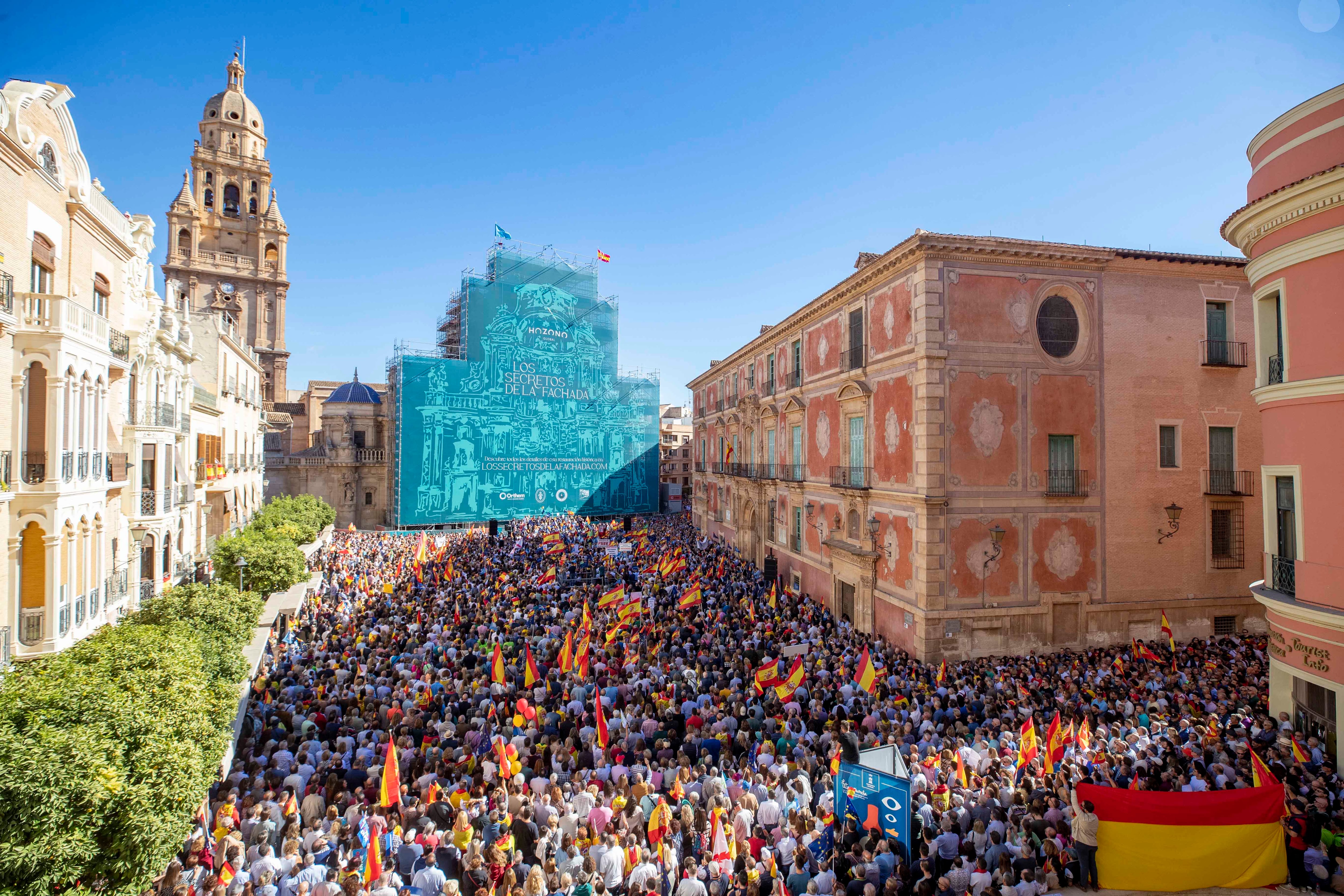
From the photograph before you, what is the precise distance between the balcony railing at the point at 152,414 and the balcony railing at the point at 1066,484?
2664 centimetres

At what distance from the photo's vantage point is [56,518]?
14.2 meters

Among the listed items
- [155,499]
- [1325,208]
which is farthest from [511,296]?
[1325,208]

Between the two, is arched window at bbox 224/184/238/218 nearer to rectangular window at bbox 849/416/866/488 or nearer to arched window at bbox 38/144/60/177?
arched window at bbox 38/144/60/177

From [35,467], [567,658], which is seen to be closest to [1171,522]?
[567,658]

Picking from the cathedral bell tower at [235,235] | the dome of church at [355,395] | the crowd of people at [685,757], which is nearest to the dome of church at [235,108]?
the cathedral bell tower at [235,235]

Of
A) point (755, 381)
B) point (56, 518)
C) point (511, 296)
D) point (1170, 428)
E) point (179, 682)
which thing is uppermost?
point (511, 296)

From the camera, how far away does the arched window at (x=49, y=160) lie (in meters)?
14.1

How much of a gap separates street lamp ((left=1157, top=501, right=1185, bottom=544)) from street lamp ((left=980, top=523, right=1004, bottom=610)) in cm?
512

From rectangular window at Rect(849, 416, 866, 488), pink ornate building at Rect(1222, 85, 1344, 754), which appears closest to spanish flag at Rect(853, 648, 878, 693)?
pink ornate building at Rect(1222, 85, 1344, 754)

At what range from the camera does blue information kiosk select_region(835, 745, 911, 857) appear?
8.16 metres

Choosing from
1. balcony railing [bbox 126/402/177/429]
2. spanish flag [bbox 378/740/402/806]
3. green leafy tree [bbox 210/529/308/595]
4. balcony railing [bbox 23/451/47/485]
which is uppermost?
balcony railing [bbox 126/402/177/429]

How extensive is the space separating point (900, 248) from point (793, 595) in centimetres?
1417

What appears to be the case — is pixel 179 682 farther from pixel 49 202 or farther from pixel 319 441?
pixel 319 441

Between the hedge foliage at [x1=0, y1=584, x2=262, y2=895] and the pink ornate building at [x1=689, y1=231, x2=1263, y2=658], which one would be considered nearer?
the hedge foliage at [x1=0, y1=584, x2=262, y2=895]
